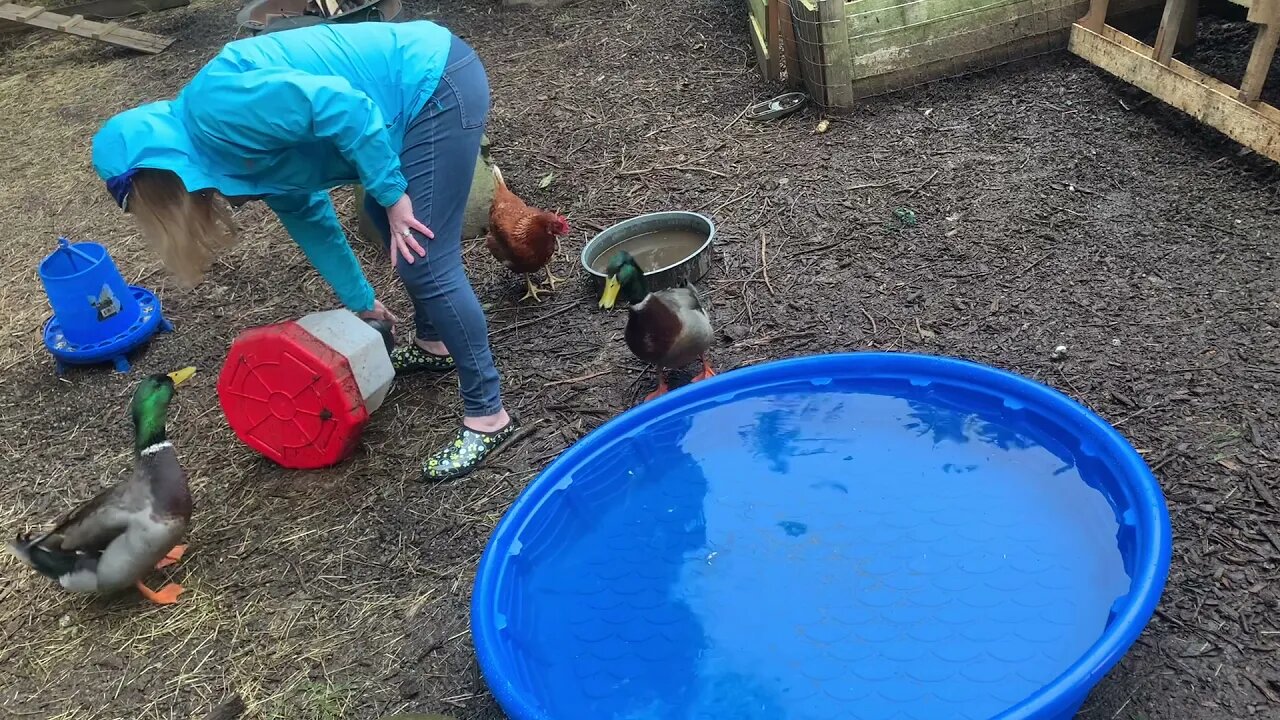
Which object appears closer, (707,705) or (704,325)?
(707,705)

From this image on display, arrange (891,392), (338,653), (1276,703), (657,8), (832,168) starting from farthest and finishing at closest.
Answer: (657,8), (832,168), (891,392), (338,653), (1276,703)

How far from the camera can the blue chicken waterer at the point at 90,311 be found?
367 cm

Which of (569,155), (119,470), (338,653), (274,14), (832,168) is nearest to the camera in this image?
(338,653)

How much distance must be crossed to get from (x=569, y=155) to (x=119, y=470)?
271cm

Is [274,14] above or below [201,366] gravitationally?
above

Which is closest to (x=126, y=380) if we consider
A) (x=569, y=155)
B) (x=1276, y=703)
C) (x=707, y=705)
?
(x=569, y=155)

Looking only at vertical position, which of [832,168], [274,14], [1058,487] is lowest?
[832,168]

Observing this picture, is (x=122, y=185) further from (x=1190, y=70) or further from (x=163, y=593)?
(x=1190, y=70)

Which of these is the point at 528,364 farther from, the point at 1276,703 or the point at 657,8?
the point at 657,8

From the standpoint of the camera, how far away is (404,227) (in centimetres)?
238

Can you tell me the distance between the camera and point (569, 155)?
4840mm

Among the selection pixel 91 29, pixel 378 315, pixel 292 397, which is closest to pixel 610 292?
pixel 378 315

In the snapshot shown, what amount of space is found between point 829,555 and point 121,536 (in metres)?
2.07

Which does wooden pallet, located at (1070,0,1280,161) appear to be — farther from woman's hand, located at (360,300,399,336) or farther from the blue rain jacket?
woman's hand, located at (360,300,399,336)
